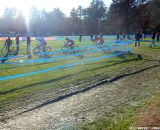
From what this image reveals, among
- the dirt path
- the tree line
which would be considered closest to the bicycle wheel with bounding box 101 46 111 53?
the dirt path

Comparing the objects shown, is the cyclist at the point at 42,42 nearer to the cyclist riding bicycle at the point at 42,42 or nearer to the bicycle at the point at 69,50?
the cyclist riding bicycle at the point at 42,42

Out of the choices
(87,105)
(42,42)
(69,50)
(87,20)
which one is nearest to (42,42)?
(42,42)

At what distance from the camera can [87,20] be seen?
345 ft

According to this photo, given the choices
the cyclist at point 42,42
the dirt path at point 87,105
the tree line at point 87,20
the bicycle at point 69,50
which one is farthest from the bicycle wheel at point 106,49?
the tree line at point 87,20

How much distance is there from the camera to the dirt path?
28.0 feet

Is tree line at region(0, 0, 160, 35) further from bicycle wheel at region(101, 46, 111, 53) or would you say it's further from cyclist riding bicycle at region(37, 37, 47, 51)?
cyclist riding bicycle at region(37, 37, 47, 51)

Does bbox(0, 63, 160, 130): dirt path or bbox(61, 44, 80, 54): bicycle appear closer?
bbox(0, 63, 160, 130): dirt path

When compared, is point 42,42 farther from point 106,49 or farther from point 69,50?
point 106,49

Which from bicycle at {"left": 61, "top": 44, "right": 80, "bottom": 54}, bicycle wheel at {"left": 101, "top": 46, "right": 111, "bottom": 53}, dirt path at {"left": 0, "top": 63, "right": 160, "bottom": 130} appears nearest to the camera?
dirt path at {"left": 0, "top": 63, "right": 160, "bottom": 130}

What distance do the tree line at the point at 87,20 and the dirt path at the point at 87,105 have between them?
6103 cm

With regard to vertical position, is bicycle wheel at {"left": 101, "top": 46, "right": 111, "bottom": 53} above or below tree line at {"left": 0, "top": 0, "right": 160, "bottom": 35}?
below

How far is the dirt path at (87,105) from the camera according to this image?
28.0ft

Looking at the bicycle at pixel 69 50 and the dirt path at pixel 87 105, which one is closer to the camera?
the dirt path at pixel 87 105

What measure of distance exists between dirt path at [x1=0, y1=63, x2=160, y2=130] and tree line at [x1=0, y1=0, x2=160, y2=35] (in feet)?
200
